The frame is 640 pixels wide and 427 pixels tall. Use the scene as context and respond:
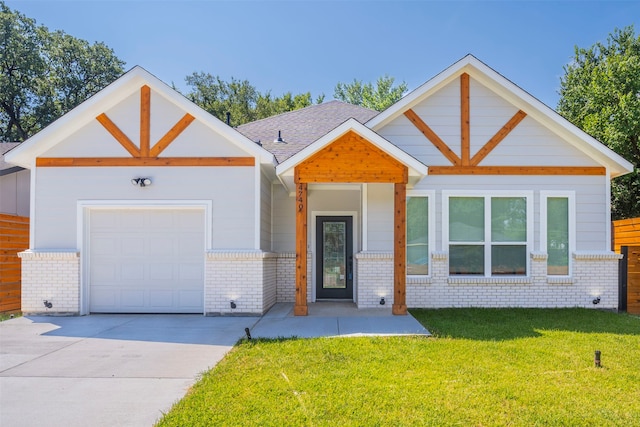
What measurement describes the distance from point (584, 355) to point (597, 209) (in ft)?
18.2

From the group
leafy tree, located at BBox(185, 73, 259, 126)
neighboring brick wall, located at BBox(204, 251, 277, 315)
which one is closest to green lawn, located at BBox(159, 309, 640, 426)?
neighboring brick wall, located at BBox(204, 251, 277, 315)

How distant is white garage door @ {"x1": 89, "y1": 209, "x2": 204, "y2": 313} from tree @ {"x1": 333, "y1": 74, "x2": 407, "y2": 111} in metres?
27.8

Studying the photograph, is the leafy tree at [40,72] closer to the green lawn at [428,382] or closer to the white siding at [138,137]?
the white siding at [138,137]

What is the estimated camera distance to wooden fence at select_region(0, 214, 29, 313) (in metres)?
10.0

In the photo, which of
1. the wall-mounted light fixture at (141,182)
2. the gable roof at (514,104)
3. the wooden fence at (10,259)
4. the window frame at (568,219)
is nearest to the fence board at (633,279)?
the window frame at (568,219)

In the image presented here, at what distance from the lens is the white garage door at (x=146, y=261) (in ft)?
31.9

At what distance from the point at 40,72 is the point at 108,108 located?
2348 centimetres

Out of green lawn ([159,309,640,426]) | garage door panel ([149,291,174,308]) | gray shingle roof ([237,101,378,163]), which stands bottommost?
green lawn ([159,309,640,426])

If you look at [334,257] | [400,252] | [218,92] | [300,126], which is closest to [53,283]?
[334,257]

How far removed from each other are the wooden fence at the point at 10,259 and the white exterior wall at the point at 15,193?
4.39 metres

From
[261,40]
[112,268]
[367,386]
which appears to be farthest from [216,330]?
[261,40]

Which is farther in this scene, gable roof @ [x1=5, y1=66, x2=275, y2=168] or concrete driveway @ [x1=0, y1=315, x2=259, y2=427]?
gable roof @ [x1=5, y1=66, x2=275, y2=168]

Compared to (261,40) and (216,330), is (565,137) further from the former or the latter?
(261,40)

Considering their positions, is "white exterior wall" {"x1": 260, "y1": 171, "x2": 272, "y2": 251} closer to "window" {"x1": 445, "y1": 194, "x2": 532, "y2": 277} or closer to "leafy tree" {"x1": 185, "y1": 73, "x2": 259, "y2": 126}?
"window" {"x1": 445, "y1": 194, "x2": 532, "y2": 277}
